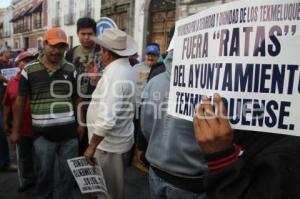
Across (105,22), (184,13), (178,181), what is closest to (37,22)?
(184,13)

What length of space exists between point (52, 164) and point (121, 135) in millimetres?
779

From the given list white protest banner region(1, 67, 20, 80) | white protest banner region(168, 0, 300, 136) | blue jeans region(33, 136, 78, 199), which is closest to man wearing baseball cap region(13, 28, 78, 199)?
blue jeans region(33, 136, 78, 199)

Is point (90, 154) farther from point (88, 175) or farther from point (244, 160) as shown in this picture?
point (244, 160)

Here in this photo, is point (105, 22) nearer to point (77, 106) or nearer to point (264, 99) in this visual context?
point (77, 106)

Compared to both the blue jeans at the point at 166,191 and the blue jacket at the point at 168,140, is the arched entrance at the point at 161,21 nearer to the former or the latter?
the blue jacket at the point at 168,140

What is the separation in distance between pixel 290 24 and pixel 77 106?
2.83m

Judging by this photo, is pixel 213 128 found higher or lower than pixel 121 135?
higher

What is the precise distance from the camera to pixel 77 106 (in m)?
3.86

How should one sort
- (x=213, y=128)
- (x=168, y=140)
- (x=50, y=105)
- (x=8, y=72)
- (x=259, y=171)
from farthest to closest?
1. (x=8, y=72)
2. (x=50, y=105)
3. (x=168, y=140)
4. (x=213, y=128)
5. (x=259, y=171)

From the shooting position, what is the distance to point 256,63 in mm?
1378

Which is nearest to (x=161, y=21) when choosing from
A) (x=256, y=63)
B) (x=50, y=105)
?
(x=50, y=105)

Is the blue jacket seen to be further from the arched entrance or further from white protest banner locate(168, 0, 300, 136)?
the arched entrance

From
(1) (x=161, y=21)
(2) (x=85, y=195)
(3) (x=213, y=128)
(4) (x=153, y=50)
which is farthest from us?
(1) (x=161, y=21)

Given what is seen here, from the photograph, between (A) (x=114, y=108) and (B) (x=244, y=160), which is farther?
(A) (x=114, y=108)
